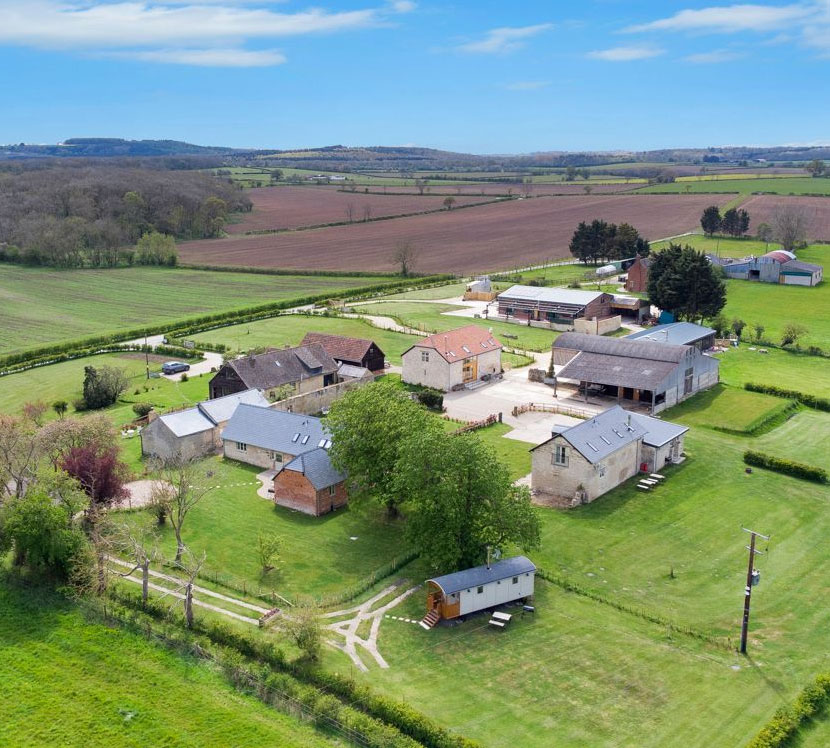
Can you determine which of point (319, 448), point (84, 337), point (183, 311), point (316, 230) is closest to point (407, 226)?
point (316, 230)

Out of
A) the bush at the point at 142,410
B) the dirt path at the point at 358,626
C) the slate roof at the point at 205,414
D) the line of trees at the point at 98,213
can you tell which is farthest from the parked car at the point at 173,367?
the line of trees at the point at 98,213

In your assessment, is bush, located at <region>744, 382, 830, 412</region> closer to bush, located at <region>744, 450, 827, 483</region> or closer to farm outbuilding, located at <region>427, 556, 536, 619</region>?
bush, located at <region>744, 450, 827, 483</region>

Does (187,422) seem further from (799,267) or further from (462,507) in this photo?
(799,267)

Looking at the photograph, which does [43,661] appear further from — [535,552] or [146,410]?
[146,410]

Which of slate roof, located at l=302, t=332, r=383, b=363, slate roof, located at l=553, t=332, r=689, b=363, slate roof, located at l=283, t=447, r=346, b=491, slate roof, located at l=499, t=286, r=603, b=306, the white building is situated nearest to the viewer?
slate roof, located at l=283, t=447, r=346, b=491

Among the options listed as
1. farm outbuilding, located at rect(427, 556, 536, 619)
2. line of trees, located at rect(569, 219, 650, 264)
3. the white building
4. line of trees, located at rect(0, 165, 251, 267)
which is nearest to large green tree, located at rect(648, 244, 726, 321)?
the white building

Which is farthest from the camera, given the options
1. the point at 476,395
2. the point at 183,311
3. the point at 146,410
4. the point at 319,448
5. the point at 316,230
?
the point at 316,230

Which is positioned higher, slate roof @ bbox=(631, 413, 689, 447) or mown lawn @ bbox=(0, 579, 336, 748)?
slate roof @ bbox=(631, 413, 689, 447)

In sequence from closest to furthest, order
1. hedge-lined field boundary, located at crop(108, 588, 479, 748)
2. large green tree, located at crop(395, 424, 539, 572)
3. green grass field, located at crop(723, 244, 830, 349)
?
hedge-lined field boundary, located at crop(108, 588, 479, 748) → large green tree, located at crop(395, 424, 539, 572) → green grass field, located at crop(723, 244, 830, 349)
